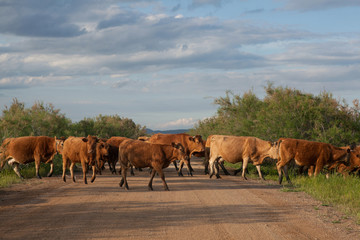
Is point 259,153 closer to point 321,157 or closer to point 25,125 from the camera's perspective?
point 321,157

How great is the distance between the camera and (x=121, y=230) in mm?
8227

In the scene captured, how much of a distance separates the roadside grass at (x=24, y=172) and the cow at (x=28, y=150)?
59 centimetres

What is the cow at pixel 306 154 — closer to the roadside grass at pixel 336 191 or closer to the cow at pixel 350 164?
the cow at pixel 350 164

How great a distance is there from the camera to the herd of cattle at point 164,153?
48.8 feet

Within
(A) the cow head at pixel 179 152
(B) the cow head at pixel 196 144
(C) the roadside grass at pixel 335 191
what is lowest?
(C) the roadside grass at pixel 335 191

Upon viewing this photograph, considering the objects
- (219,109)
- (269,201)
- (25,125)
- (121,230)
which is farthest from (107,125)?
(121,230)

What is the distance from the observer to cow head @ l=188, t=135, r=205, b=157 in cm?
2167

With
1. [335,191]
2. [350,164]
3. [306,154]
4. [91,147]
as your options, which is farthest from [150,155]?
[350,164]

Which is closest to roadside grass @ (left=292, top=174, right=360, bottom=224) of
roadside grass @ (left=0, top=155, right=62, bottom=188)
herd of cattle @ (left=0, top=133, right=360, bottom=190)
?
herd of cattle @ (left=0, top=133, right=360, bottom=190)

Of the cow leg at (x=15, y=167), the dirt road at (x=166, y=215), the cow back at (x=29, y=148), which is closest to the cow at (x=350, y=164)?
the dirt road at (x=166, y=215)

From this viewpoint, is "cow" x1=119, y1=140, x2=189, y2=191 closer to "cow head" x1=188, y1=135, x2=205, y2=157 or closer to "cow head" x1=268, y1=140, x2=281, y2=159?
"cow head" x1=268, y1=140, x2=281, y2=159

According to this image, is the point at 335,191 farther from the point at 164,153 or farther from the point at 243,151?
the point at 243,151

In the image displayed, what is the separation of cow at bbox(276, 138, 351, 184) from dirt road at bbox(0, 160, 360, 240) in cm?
305

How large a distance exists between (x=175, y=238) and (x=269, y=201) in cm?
514
